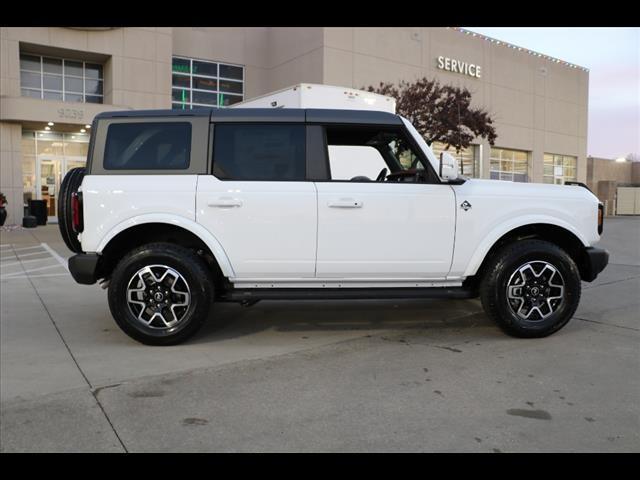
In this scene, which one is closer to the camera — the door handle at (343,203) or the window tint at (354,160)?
the door handle at (343,203)

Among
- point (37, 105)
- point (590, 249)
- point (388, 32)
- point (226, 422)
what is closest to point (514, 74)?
point (388, 32)

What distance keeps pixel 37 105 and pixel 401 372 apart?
19.9m

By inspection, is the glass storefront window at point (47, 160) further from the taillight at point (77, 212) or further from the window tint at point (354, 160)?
the taillight at point (77, 212)

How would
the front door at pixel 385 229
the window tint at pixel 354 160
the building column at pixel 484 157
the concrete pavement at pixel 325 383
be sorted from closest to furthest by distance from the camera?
1. the concrete pavement at pixel 325 383
2. the front door at pixel 385 229
3. the window tint at pixel 354 160
4. the building column at pixel 484 157

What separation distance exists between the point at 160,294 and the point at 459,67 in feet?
95.0

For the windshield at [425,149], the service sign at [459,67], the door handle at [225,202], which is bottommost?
the door handle at [225,202]

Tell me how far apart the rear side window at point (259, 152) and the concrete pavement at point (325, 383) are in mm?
1511

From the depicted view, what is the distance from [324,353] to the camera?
4.59m

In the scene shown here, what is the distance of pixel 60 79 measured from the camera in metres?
21.8

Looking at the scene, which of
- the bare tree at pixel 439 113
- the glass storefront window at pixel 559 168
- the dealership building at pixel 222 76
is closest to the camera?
the dealership building at pixel 222 76

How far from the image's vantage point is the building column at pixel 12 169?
65.6 feet

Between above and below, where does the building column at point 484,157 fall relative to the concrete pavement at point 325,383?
above

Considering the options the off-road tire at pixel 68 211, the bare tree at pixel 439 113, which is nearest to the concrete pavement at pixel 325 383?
the off-road tire at pixel 68 211
